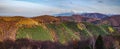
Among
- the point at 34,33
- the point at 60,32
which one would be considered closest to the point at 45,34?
the point at 60,32

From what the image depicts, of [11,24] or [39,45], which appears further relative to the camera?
[11,24]

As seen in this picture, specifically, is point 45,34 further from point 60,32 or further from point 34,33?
point 34,33

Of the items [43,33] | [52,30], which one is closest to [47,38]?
[43,33]

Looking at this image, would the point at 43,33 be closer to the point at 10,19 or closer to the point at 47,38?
the point at 47,38

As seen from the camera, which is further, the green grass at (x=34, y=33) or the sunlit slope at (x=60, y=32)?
the sunlit slope at (x=60, y=32)

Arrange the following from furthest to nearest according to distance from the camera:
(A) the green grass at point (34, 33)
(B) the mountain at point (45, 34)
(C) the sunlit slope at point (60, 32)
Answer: (C) the sunlit slope at point (60, 32) < (A) the green grass at point (34, 33) < (B) the mountain at point (45, 34)

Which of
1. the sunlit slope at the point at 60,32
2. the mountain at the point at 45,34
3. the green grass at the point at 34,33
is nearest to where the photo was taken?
the mountain at the point at 45,34

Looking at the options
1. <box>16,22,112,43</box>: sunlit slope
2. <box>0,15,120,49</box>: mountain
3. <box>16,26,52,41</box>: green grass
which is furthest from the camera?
<box>16,22,112,43</box>: sunlit slope

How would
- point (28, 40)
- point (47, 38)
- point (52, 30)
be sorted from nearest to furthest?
1. point (28, 40)
2. point (47, 38)
3. point (52, 30)

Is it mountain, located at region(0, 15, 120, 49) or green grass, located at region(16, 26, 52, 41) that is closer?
mountain, located at region(0, 15, 120, 49)
